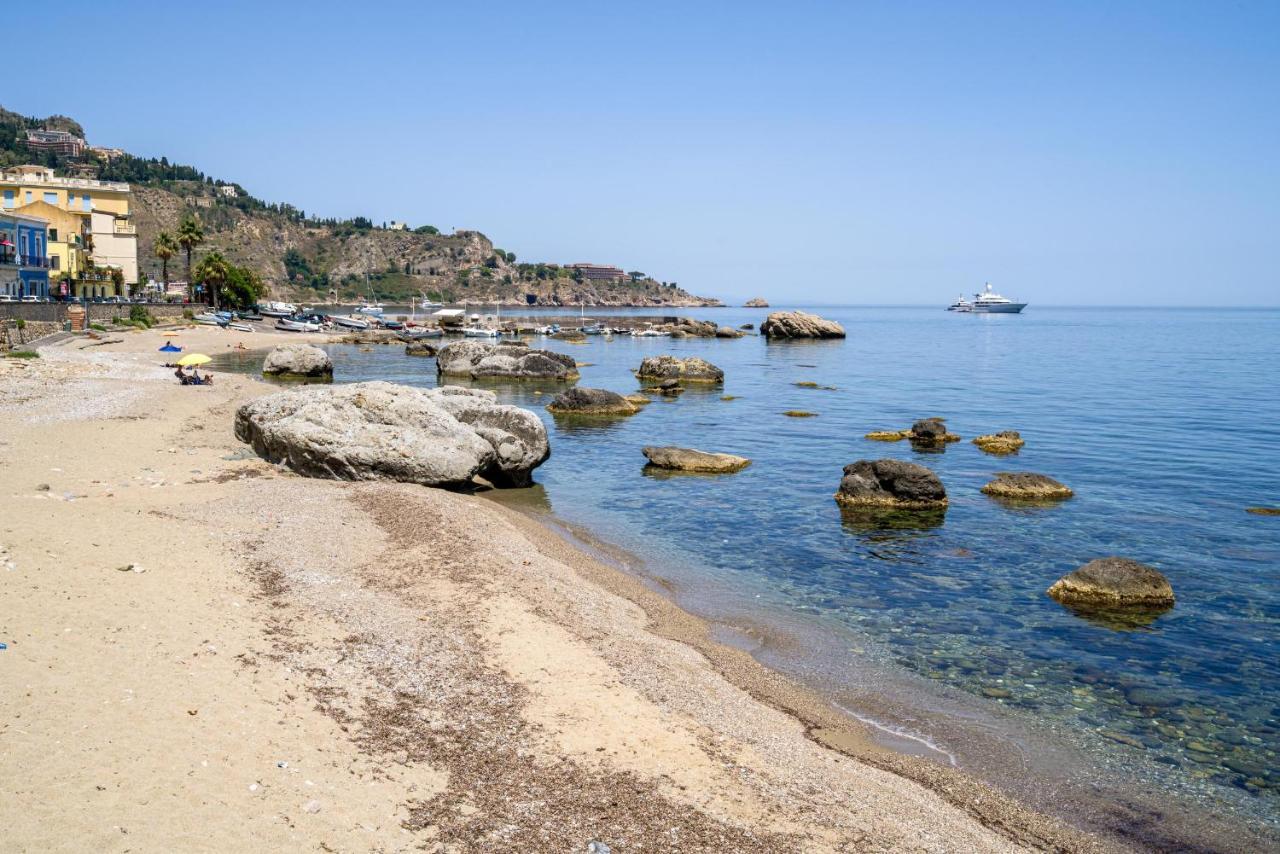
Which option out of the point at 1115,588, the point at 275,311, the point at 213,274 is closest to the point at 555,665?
the point at 1115,588

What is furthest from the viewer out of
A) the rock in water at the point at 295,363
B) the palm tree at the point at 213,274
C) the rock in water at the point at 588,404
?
the palm tree at the point at 213,274

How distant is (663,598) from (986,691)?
631 cm

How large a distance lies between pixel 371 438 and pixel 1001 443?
2527 centimetres

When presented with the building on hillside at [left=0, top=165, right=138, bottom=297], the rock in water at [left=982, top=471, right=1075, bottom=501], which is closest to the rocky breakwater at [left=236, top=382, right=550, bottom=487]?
the rock in water at [left=982, top=471, right=1075, bottom=501]

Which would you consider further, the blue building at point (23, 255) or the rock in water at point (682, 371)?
the blue building at point (23, 255)

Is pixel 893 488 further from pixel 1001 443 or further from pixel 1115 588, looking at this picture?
pixel 1001 443

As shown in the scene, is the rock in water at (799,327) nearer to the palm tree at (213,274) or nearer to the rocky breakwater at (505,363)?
the rocky breakwater at (505,363)

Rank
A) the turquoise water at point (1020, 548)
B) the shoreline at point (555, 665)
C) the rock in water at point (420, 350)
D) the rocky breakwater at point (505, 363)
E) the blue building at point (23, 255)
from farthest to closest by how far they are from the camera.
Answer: the rock in water at point (420, 350)
the blue building at point (23, 255)
the rocky breakwater at point (505, 363)
the turquoise water at point (1020, 548)
the shoreline at point (555, 665)

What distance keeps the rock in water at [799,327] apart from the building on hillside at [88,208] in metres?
78.8

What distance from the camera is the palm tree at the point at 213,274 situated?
4087 inches

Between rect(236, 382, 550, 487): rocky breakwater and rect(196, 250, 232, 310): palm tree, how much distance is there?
8649cm

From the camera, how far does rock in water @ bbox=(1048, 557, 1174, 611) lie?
60.0 ft

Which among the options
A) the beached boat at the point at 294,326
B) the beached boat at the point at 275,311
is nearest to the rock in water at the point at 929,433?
the beached boat at the point at 294,326

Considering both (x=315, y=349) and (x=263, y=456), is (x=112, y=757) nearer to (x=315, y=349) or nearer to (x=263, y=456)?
(x=263, y=456)
